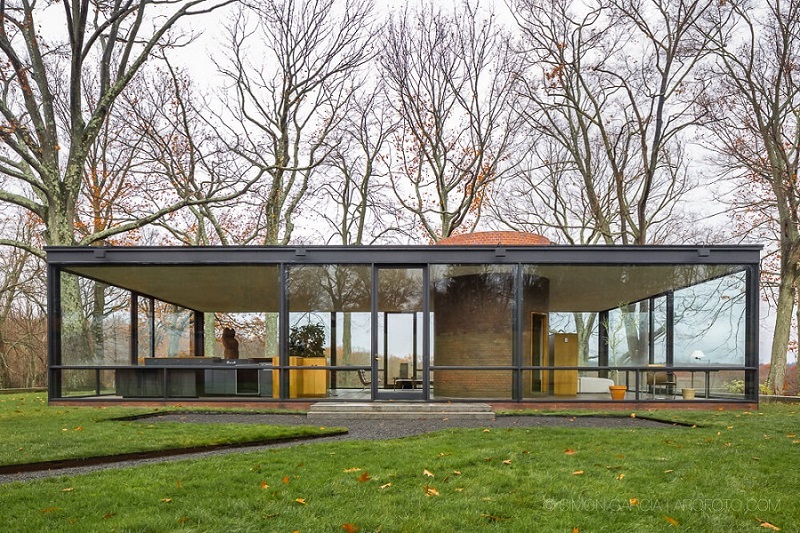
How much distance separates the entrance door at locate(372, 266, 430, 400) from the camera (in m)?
13.4

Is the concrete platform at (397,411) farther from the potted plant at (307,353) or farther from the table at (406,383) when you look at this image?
the potted plant at (307,353)

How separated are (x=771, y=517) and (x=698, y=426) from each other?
5403 millimetres

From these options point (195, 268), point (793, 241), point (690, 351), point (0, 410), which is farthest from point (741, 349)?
point (0, 410)

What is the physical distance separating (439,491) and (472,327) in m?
8.25

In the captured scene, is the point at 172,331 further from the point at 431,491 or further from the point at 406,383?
the point at 431,491

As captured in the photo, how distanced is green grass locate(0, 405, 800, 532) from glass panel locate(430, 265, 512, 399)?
18.5 feet

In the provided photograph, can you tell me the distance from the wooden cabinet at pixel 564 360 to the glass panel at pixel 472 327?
0.62m

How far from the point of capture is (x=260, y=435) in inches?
340

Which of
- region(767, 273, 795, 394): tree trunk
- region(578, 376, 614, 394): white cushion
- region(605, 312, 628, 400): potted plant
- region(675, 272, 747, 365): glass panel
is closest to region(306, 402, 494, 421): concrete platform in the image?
region(578, 376, 614, 394): white cushion

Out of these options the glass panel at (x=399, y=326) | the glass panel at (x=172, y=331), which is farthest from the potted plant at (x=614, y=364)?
the glass panel at (x=172, y=331)

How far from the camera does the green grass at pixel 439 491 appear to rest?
15.5ft

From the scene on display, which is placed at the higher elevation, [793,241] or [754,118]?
[754,118]

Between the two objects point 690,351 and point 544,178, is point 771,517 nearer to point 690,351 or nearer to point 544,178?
point 690,351

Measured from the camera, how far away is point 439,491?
5.57 m
